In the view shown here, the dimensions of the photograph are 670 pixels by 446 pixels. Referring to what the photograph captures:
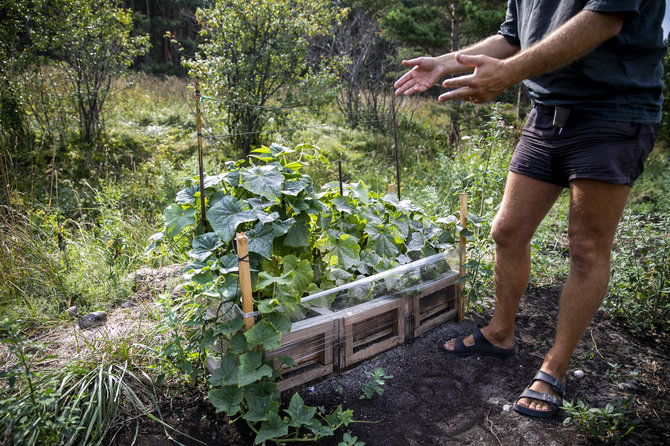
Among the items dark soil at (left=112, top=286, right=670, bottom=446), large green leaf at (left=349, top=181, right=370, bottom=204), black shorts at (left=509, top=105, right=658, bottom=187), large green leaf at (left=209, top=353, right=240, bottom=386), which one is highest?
black shorts at (left=509, top=105, right=658, bottom=187)

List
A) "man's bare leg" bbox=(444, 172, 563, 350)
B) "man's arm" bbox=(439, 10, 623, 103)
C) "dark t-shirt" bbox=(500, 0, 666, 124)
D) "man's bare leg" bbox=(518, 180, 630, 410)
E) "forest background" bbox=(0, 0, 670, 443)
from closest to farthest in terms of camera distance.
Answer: "man's arm" bbox=(439, 10, 623, 103) < "dark t-shirt" bbox=(500, 0, 666, 124) < "man's bare leg" bbox=(518, 180, 630, 410) < "man's bare leg" bbox=(444, 172, 563, 350) < "forest background" bbox=(0, 0, 670, 443)

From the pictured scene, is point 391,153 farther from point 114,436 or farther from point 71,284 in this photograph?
point 114,436

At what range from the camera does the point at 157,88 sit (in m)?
8.48

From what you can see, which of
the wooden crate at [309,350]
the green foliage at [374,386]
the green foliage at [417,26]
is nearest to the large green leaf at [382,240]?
the wooden crate at [309,350]

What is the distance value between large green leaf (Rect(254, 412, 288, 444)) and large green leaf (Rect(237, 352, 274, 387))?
0.13 meters

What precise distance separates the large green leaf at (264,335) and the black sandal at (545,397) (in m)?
0.93

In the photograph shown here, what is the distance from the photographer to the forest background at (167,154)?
194 centimetres

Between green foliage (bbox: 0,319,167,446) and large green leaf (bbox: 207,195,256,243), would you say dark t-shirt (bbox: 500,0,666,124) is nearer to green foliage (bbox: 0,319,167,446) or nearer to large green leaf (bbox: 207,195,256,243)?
large green leaf (bbox: 207,195,256,243)

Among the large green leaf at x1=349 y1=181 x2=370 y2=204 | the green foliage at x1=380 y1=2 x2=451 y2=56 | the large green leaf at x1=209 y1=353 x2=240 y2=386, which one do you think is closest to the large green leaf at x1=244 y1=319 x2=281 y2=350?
the large green leaf at x1=209 y1=353 x2=240 y2=386

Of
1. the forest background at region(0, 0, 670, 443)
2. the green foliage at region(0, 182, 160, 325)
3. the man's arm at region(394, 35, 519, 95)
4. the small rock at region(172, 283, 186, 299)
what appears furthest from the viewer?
the small rock at region(172, 283, 186, 299)

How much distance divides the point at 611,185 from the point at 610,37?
47 centimetres

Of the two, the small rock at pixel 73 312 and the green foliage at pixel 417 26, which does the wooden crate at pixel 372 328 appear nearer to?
the small rock at pixel 73 312

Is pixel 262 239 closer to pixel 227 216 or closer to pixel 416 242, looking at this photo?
pixel 227 216

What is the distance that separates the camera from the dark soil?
1.49 metres
